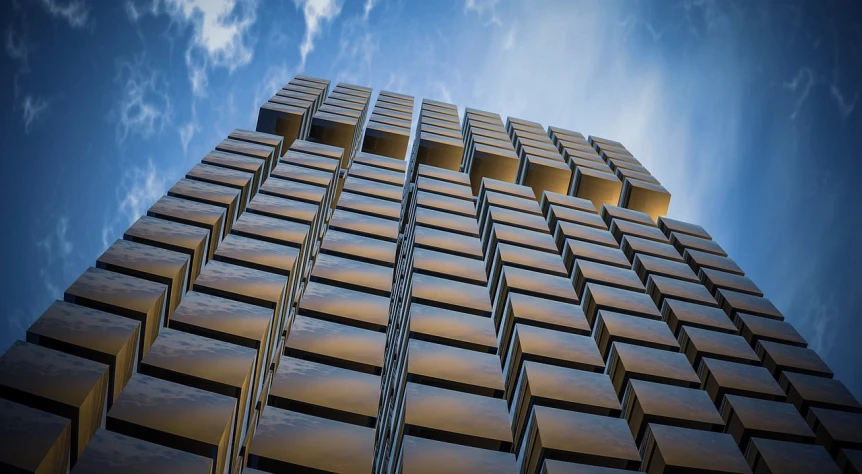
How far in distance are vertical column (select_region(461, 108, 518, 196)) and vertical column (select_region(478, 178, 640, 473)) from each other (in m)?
2.18

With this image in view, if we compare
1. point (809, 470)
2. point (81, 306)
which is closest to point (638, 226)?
point (809, 470)

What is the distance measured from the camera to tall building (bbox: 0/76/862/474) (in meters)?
3.06

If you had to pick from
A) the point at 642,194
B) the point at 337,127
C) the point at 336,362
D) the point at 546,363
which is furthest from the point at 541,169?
the point at 336,362

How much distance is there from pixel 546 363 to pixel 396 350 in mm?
1373

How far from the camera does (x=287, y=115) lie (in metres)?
8.42

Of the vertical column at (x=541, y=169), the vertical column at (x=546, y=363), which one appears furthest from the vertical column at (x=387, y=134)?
the vertical column at (x=546, y=363)

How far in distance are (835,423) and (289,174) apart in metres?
5.23

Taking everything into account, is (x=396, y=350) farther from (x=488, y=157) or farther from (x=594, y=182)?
(x=594, y=182)

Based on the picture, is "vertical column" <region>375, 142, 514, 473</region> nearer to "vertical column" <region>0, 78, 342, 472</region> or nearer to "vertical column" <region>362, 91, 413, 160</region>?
"vertical column" <region>0, 78, 342, 472</region>

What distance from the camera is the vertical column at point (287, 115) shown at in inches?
332

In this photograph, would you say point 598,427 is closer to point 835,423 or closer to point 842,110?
point 835,423

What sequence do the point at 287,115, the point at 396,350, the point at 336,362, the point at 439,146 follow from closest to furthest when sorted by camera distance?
the point at 336,362 < the point at 396,350 < the point at 287,115 < the point at 439,146

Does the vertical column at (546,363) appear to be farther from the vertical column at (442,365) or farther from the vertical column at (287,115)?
the vertical column at (287,115)

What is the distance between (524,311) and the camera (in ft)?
16.1
